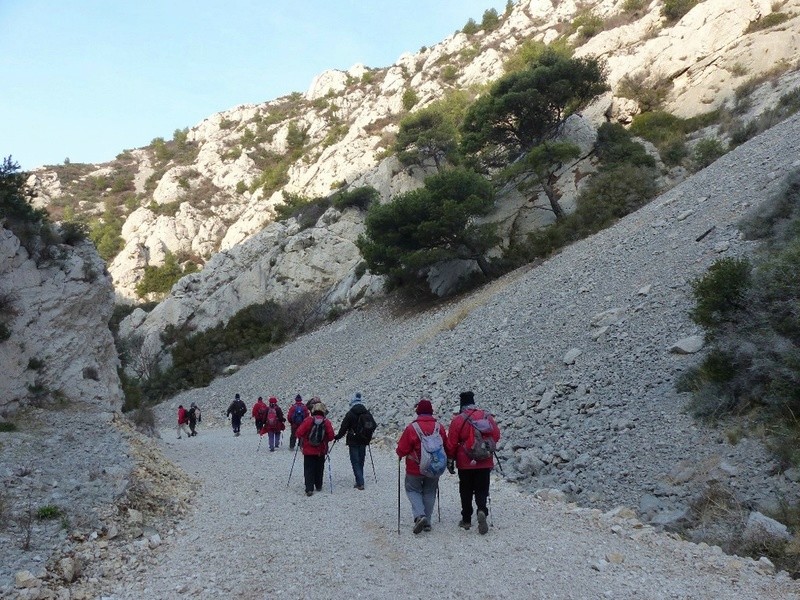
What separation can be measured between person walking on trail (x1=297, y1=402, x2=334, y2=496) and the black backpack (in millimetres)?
437

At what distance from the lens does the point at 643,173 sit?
2569 cm

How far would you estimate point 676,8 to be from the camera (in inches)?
1703

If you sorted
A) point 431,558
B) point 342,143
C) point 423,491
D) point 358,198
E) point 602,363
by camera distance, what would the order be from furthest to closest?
point 342,143, point 358,198, point 602,363, point 423,491, point 431,558

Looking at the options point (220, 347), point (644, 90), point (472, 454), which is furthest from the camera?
point (220, 347)

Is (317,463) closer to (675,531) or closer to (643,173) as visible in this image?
(675,531)

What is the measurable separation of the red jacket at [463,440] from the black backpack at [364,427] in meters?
2.79

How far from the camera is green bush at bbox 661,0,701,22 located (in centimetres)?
4259

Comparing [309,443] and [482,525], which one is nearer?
[482,525]

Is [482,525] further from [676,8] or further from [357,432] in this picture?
[676,8]

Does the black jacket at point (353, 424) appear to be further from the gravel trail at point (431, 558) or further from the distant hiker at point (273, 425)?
the distant hiker at point (273, 425)

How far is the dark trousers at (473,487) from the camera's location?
6.43m

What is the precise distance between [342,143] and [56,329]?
51.4 m

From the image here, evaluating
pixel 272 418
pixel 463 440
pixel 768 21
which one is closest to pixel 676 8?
pixel 768 21

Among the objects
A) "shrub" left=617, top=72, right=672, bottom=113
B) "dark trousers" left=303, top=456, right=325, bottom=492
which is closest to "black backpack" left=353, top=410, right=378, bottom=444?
"dark trousers" left=303, top=456, right=325, bottom=492
